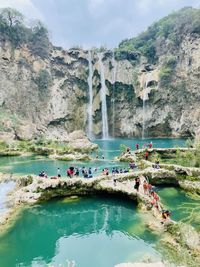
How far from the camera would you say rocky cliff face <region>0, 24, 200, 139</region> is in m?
73.4

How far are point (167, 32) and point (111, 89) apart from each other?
836 inches

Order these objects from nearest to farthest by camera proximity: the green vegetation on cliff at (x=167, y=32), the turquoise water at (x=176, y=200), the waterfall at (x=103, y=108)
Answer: the turquoise water at (x=176, y=200) → the waterfall at (x=103, y=108) → the green vegetation on cliff at (x=167, y=32)

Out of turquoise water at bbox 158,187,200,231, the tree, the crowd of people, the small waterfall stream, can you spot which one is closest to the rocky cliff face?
the tree

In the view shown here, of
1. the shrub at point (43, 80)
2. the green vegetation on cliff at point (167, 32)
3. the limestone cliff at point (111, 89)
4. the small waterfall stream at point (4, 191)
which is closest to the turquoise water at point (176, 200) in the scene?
the small waterfall stream at point (4, 191)

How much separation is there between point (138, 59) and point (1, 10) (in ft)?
112

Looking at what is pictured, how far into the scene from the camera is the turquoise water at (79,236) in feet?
53.8

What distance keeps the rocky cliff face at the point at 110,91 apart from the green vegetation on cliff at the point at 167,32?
190cm

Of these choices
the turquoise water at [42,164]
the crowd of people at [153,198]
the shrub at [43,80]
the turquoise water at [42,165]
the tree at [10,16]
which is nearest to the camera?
the crowd of people at [153,198]

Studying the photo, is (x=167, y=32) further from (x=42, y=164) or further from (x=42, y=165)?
(x=42, y=165)

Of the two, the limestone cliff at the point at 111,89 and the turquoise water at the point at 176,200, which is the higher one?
the limestone cliff at the point at 111,89

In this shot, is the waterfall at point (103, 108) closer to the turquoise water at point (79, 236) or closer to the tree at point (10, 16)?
the tree at point (10, 16)

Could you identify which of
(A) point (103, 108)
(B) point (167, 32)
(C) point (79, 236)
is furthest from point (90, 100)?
(C) point (79, 236)

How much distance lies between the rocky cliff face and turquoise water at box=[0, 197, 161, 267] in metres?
47.2

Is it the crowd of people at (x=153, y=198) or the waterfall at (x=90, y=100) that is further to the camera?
the waterfall at (x=90, y=100)
